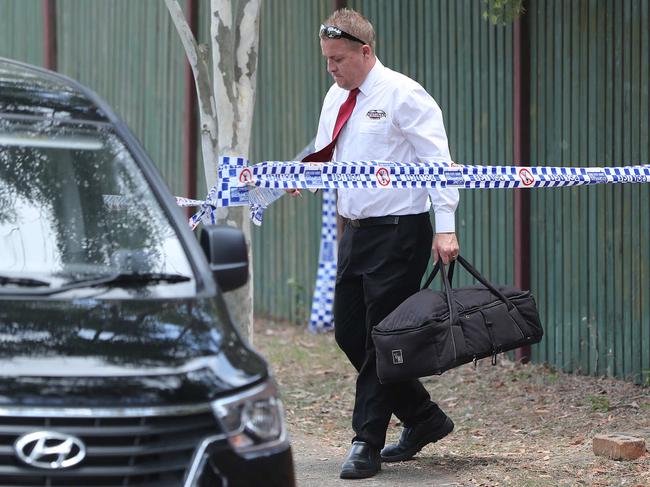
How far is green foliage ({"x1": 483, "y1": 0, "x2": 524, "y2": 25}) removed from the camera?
8680 millimetres

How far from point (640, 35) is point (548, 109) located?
946mm

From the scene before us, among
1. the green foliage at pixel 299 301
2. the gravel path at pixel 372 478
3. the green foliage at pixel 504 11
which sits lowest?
the gravel path at pixel 372 478

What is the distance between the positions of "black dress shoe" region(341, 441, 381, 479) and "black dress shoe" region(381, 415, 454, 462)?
0.26 m

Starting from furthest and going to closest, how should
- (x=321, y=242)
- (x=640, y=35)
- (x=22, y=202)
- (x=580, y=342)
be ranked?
1. (x=321, y=242)
2. (x=580, y=342)
3. (x=640, y=35)
4. (x=22, y=202)

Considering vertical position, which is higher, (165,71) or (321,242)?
(165,71)

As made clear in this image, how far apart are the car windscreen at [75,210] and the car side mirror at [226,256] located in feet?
0.43

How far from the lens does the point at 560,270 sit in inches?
358

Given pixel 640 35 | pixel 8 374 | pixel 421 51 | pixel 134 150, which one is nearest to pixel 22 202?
pixel 134 150

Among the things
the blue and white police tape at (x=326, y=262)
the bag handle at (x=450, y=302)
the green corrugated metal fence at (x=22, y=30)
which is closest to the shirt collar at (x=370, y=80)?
the bag handle at (x=450, y=302)

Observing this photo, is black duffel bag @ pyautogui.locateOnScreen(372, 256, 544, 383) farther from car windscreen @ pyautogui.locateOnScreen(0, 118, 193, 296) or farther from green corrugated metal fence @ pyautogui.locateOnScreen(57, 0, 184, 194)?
green corrugated metal fence @ pyautogui.locateOnScreen(57, 0, 184, 194)

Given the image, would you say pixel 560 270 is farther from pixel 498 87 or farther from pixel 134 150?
pixel 134 150

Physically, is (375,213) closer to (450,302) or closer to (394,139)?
(394,139)

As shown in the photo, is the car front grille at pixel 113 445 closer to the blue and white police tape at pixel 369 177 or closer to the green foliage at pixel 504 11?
the blue and white police tape at pixel 369 177

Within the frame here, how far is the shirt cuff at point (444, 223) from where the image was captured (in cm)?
612
